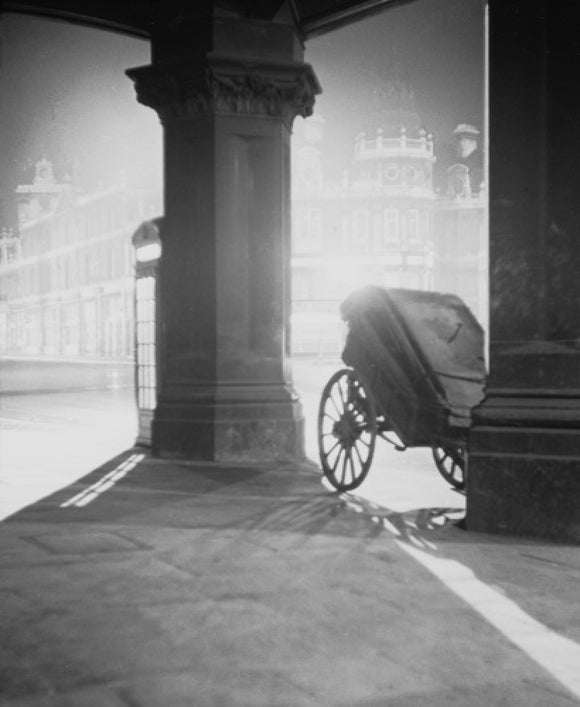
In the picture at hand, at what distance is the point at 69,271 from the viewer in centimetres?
8456

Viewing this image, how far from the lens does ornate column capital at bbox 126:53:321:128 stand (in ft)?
29.2

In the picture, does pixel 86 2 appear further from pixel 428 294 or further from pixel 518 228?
pixel 518 228

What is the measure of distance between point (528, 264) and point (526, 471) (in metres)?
1.28

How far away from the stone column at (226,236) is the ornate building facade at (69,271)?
55.1m

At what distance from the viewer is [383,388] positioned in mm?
6555

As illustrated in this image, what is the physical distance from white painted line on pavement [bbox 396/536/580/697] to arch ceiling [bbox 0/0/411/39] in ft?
21.0

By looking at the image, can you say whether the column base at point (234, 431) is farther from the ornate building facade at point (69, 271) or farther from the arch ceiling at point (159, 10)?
the ornate building facade at point (69, 271)

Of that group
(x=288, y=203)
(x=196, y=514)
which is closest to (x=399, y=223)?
(x=288, y=203)

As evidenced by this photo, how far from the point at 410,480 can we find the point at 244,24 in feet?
16.1

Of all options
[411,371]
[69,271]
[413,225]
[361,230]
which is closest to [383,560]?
[411,371]

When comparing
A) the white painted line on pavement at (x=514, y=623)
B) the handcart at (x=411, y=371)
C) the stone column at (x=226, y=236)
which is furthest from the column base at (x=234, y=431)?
the white painted line on pavement at (x=514, y=623)

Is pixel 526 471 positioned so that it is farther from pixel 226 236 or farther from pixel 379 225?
pixel 379 225

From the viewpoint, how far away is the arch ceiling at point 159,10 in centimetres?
912

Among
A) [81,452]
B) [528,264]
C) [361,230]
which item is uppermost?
[361,230]
